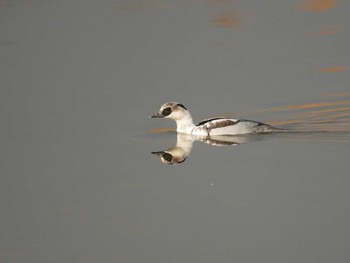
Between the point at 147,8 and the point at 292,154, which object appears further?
the point at 147,8

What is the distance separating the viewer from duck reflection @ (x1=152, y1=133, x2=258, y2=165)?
14.1m

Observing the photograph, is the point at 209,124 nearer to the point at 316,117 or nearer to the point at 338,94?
the point at 316,117

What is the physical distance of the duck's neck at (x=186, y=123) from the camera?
1585cm

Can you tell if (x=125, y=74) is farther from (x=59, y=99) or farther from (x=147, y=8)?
(x=147, y=8)

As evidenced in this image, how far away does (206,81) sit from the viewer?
17.0m

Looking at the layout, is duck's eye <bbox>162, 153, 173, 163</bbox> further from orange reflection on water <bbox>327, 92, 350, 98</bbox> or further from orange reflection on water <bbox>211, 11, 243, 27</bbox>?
orange reflection on water <bbox>211, 11, 243, 27</bbox>

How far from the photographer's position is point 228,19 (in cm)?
2072

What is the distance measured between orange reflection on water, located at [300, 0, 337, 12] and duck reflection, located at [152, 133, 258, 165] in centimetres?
611

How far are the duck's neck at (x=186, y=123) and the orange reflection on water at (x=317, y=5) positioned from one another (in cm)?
598

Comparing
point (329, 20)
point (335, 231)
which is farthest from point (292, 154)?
point (329, 20)

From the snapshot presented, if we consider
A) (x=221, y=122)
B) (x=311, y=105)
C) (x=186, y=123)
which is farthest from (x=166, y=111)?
(x=311, y=105)

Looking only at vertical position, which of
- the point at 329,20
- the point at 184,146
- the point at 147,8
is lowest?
the point at 184,146

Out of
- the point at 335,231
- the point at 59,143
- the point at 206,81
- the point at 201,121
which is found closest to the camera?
the point at 335,231

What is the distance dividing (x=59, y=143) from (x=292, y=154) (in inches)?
123
